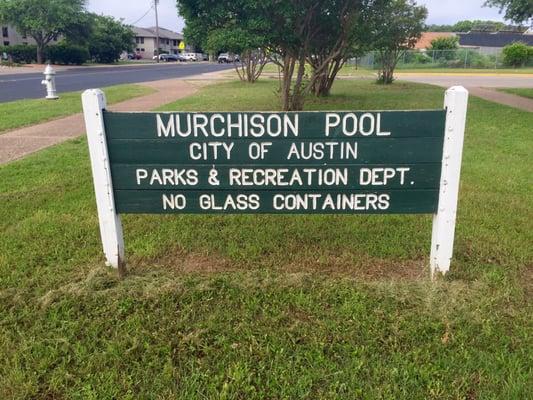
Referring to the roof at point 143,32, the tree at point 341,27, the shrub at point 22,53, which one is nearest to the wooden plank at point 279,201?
the tree at point 341,27

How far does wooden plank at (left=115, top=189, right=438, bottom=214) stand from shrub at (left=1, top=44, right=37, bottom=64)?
176 ft

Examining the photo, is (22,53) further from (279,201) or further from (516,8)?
(279,201)

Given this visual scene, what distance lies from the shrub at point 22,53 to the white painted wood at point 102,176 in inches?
2104

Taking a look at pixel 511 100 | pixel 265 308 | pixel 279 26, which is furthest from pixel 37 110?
pixel 511 100

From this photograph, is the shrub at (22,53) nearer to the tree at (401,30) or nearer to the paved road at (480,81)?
the paved road at (480,81)

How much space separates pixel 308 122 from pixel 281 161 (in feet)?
0.98

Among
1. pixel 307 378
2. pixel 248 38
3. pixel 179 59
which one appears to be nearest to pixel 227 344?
pixel 307 378

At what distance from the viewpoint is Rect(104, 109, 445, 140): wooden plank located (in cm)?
309

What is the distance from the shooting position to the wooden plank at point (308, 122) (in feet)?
10.2

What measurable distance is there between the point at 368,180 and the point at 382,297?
74 centimetres

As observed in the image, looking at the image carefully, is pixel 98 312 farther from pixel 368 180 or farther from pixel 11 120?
pixel 11 120

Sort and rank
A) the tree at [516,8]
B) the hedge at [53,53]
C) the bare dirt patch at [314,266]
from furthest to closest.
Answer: the hedge at [53,53]
the tree at [516,8]
the bare dirt patch at [314,266]

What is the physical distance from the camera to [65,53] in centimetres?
5106

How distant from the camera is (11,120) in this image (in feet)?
34.2
